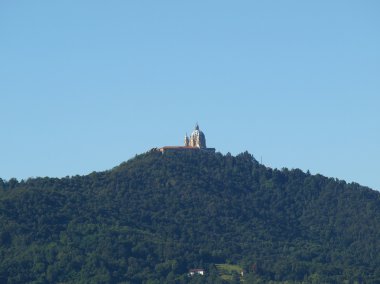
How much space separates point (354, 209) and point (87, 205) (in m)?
35.9

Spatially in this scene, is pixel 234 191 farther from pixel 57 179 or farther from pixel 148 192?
pixel 57 179

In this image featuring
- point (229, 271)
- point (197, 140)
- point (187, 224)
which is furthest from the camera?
point (197, 140)

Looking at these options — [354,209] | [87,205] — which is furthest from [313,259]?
[87,205]

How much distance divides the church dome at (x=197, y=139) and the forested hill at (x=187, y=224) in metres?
7.60

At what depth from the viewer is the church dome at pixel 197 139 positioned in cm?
18212

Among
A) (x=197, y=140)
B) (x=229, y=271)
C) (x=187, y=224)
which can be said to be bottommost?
(x=229, y=271)

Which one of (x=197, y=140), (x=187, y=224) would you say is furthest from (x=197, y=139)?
(x=187, y=224)

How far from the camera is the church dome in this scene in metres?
182

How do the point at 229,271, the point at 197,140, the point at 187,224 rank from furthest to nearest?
the point at 197,140 → the point at 187,224 → the point at 229,271

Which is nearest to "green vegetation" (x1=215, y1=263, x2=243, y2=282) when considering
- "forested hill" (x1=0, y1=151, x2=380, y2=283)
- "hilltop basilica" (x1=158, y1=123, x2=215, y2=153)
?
"forested hill" (x1=0, y1=151, x2=380, y2=283)

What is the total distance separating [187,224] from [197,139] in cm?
2686

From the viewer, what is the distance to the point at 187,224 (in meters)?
158

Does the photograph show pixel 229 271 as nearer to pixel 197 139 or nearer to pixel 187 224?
pixel 187 224

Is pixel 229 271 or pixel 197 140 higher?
pixel 197 140
